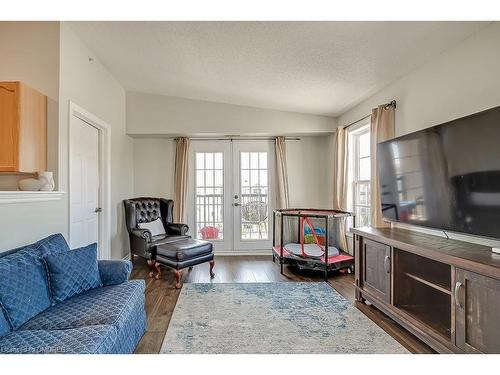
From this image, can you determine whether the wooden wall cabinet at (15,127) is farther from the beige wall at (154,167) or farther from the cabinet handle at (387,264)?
the cabinet handle at (387,264)

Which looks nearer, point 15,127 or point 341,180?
point 15,127

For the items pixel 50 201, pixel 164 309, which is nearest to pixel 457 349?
pixel 164 309

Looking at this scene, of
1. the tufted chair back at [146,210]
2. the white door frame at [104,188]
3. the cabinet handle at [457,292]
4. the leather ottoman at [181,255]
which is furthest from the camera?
the tufted chair back at [146,210]

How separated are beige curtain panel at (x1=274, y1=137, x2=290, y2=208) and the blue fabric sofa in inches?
119

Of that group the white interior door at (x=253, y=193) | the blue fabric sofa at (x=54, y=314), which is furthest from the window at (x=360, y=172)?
the blue fabric sofa at (x=54, y=314)

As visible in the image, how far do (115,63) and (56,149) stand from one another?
1.49m

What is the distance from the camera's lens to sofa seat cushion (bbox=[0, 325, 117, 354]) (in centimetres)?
130

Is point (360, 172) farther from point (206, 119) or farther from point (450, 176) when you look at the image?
point (206, 119)

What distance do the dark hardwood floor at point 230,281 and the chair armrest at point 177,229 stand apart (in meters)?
0.56

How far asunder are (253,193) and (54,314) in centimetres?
352

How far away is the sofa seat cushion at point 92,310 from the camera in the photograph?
1581mm

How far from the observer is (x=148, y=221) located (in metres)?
4.25

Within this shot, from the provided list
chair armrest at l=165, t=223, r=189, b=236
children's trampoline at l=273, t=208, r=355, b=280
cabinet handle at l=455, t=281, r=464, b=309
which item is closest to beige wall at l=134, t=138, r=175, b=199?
chair armrest at l=165, t=223, r=189, b=236

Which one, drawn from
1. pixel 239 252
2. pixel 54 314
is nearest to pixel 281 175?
pixel 239 252
